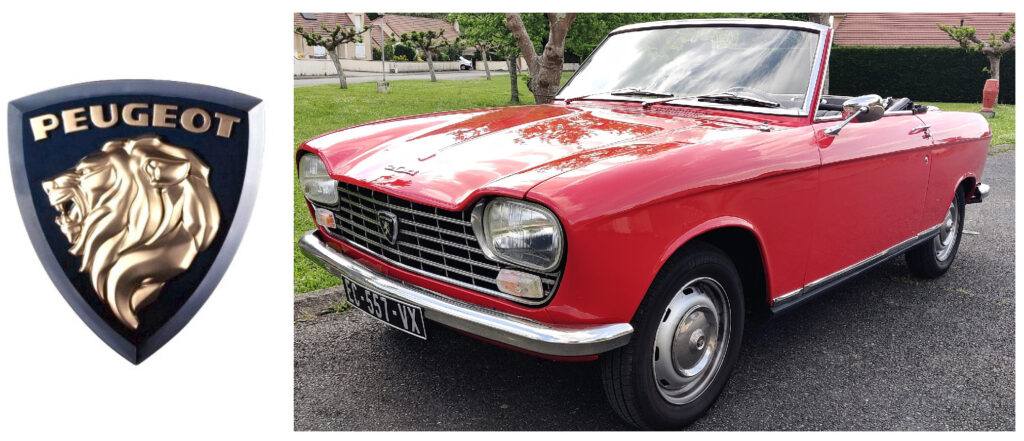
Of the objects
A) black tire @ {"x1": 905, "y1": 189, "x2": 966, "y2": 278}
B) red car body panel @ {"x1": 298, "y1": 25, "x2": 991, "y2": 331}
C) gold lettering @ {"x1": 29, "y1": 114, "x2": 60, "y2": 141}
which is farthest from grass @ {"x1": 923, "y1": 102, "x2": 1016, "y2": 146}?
gold lettering @ {"x1": 29, "y1": 114, "x2": 60, "y2": 141}

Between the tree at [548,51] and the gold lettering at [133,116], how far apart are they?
669 centimetres

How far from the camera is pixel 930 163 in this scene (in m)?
3.88

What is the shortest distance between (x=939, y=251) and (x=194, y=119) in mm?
4530

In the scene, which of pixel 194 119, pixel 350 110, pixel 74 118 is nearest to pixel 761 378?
pixel 194 119

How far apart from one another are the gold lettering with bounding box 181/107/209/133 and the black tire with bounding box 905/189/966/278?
3880mm

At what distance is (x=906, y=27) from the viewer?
2094cm

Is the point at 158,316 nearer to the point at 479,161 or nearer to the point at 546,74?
the point at 479,161

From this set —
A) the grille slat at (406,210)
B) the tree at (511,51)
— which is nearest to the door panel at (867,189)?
the grille slat at (406,210)

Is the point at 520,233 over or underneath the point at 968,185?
over

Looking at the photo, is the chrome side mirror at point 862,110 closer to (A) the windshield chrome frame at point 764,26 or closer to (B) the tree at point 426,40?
(A) the windshield chrome frame at point 764,26

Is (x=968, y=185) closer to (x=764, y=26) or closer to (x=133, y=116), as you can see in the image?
(x=764, y=26)

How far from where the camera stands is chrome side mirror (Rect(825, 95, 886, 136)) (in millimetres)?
3120

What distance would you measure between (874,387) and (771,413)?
0.58 m

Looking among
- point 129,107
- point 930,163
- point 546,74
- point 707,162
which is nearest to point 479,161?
point 707,162
